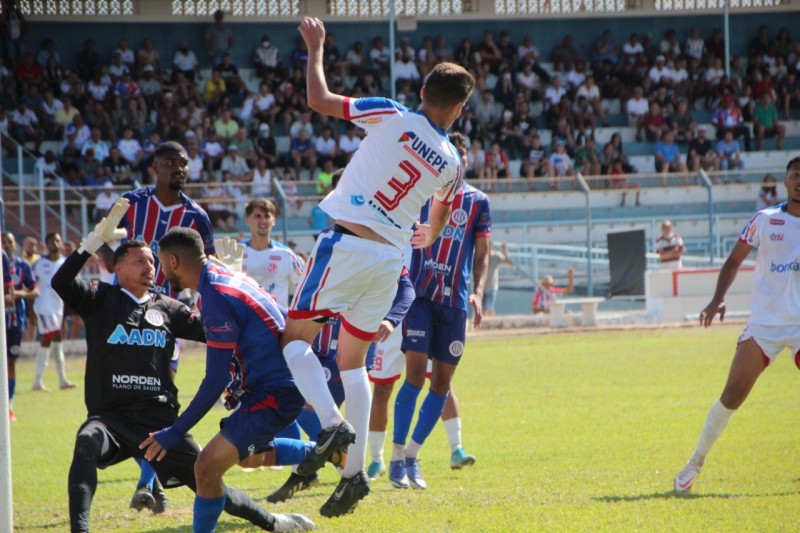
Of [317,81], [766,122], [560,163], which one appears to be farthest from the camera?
[766,122]

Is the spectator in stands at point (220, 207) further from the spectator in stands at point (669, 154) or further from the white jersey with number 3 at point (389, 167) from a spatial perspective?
the white jersey with number 3 at point (389, 167)

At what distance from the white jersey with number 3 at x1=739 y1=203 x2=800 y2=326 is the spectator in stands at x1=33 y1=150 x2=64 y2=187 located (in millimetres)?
18758

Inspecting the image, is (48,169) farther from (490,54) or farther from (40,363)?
(490,54)

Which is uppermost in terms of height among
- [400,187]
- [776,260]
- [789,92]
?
[789,92]

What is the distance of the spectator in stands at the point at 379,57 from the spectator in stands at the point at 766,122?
39.0ft

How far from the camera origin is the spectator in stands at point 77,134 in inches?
1030

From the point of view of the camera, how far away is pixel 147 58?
96.8ft

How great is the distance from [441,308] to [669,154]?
23.9m

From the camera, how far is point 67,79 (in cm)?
2814

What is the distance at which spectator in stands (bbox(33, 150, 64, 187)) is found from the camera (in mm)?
23766

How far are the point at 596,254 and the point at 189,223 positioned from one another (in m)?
18.0

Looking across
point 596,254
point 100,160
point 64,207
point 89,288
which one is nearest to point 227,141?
point 100,160

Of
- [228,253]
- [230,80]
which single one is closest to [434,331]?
[228,253]

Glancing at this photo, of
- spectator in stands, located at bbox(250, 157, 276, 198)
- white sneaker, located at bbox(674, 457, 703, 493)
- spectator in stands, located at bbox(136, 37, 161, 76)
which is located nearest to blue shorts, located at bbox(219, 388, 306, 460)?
white sneaker, located at bbox(674, 457, 703, 493)
